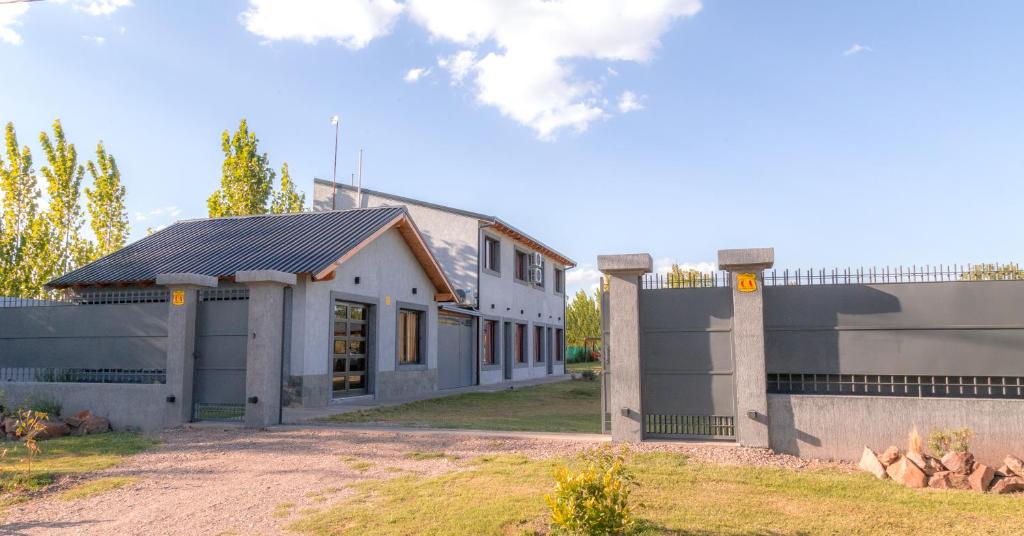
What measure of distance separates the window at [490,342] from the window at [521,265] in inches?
115

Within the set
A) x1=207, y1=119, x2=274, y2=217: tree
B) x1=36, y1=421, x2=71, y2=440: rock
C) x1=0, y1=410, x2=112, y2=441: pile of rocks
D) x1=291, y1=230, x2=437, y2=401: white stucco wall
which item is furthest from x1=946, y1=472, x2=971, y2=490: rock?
x1=207, y1=119, x2=274, y2=217: tree

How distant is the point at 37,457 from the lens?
950 cm

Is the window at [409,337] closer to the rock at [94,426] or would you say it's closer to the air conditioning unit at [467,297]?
the air conditioning unit at [467,297]

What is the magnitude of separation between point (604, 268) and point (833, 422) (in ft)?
11.0

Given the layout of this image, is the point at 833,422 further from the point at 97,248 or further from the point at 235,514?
the point at 97,248

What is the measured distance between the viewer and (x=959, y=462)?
23.7 ft

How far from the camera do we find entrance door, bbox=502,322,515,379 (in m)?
27.2

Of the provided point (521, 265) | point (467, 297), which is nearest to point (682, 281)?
point (467, 297)

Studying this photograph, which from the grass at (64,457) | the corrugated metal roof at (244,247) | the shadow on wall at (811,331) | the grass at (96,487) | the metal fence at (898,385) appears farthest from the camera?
the corrugated metal roof at (244,247)

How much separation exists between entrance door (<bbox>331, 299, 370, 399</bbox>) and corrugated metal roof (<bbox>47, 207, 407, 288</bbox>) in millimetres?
1527

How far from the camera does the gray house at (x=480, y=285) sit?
76.9 feet

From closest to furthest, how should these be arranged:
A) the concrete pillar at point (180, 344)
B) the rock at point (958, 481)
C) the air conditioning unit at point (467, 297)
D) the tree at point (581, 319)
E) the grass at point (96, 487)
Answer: the rock at point (958, 481)
the grass at point (96, 487)
the concrete pillar at point (180, 344)
the air conditioning unit at point (467, 297)
the tree at point (581, 319)

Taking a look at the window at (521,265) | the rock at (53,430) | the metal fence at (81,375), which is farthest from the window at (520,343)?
the rock at (53,430)

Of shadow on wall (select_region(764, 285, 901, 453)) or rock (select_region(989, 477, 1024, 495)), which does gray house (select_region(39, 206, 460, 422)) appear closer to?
shadow on wall (select_region(764, 285, 901, 453))
